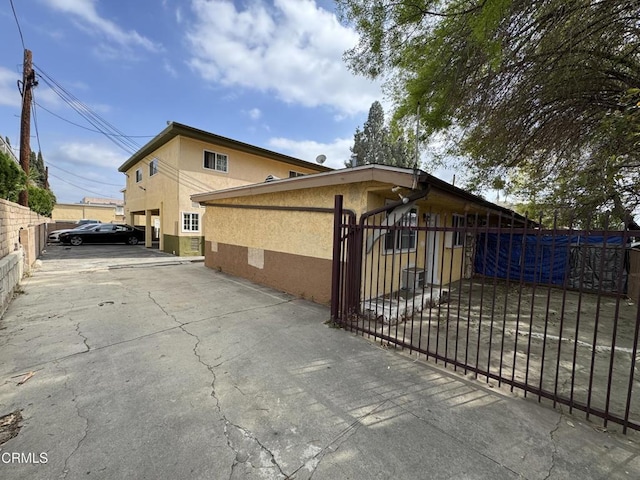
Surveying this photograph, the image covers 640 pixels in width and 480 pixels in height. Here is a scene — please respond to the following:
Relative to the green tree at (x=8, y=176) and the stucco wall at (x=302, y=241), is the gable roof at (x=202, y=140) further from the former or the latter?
the green tree at (x=8, y=176)

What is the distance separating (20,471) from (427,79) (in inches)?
273

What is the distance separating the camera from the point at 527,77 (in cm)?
494

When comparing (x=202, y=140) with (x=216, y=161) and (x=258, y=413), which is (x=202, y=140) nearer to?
(x=216, y=161)

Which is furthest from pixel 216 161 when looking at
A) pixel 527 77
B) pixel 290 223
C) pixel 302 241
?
pixel 527 77

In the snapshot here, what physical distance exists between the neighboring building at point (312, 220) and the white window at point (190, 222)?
15.9 ft

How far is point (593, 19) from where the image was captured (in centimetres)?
410

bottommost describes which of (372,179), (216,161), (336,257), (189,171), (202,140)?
(336,257)

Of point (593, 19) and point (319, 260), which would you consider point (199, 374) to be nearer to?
point (319, 260)

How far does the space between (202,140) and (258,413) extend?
46.6 feet

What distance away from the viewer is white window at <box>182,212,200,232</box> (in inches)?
552

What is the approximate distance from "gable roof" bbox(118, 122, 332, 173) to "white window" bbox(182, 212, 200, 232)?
3.74 metres

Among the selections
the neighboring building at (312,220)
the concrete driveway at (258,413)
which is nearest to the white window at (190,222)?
the neighboring building at (312,220)

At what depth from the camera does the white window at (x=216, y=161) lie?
47.7 ft

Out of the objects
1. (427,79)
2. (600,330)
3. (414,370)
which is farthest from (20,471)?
(600,330)
